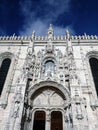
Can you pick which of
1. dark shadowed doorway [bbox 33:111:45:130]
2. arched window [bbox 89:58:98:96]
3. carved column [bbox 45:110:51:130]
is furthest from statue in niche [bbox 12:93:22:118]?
arched window [bbox 89:58:98:96]

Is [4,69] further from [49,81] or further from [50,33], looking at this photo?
[50,33]

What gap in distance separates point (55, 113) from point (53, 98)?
49.9 inches

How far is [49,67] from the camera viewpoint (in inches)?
557

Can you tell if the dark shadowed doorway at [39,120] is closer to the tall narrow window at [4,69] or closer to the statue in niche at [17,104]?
the statue in niche at [17,104]

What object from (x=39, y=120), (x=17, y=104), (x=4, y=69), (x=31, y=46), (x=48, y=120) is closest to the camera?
(x=17, y=104)

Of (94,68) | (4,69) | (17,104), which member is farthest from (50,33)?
(17,104)

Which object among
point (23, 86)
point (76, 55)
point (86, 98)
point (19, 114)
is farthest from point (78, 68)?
point (19, 114)

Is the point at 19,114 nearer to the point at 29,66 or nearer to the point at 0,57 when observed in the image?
the point at 29,66

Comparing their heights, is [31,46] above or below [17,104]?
above

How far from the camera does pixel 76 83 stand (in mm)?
11656

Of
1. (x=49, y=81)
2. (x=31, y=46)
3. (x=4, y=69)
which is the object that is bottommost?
(x=49, y=81)

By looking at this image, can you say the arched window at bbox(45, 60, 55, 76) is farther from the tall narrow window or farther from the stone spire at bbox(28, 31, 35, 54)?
the tall narrow window

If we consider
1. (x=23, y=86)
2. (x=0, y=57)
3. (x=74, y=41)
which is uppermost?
(x=74, y=41)

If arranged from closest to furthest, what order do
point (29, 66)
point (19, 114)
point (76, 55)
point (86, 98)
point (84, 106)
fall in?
1. point (19, 114)
2. point (84, 106)
3. point (86, 98)
4. point (29, 66)
5. point (76, 55)
